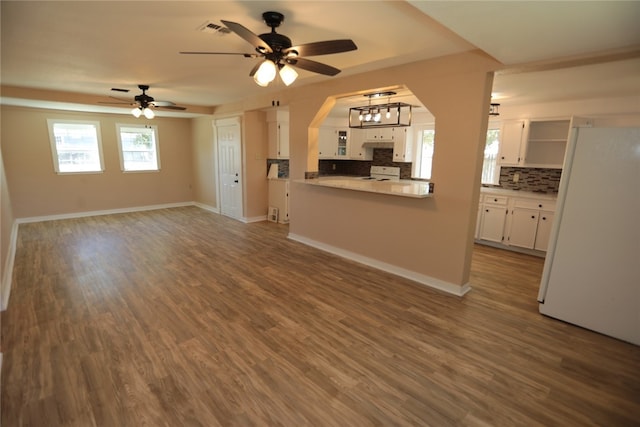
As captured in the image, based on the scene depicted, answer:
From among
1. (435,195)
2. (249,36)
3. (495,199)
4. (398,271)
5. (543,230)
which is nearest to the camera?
(249,36)

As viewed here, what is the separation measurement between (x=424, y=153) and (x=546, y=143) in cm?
207

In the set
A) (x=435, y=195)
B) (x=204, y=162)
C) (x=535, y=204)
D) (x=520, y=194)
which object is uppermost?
(x=204, y=162)

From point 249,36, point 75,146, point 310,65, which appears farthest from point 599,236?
point 75,146

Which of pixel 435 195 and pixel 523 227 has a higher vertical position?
pixel 435 195

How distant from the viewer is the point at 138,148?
24.6 feet

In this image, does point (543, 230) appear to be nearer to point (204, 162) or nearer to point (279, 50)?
point (279, 50)

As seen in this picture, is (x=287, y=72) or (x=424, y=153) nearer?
(x=287, y=72)

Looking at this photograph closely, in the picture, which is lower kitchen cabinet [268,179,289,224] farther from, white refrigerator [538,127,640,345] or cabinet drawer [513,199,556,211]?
white refrigerator [538,127,640,345]

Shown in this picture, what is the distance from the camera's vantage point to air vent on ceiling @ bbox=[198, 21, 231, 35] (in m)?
2.52

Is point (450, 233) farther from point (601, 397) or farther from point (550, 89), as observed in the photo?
point (550, 89)

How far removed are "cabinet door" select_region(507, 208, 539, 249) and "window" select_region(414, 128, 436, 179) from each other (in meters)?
1.94

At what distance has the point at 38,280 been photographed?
11.7 ft


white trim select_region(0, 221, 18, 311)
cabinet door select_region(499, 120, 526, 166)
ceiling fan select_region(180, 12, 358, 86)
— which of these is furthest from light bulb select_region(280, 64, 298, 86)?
cabinet door select_region(499, 120, 526, 166)

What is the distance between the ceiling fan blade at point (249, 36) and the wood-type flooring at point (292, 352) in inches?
91.9
